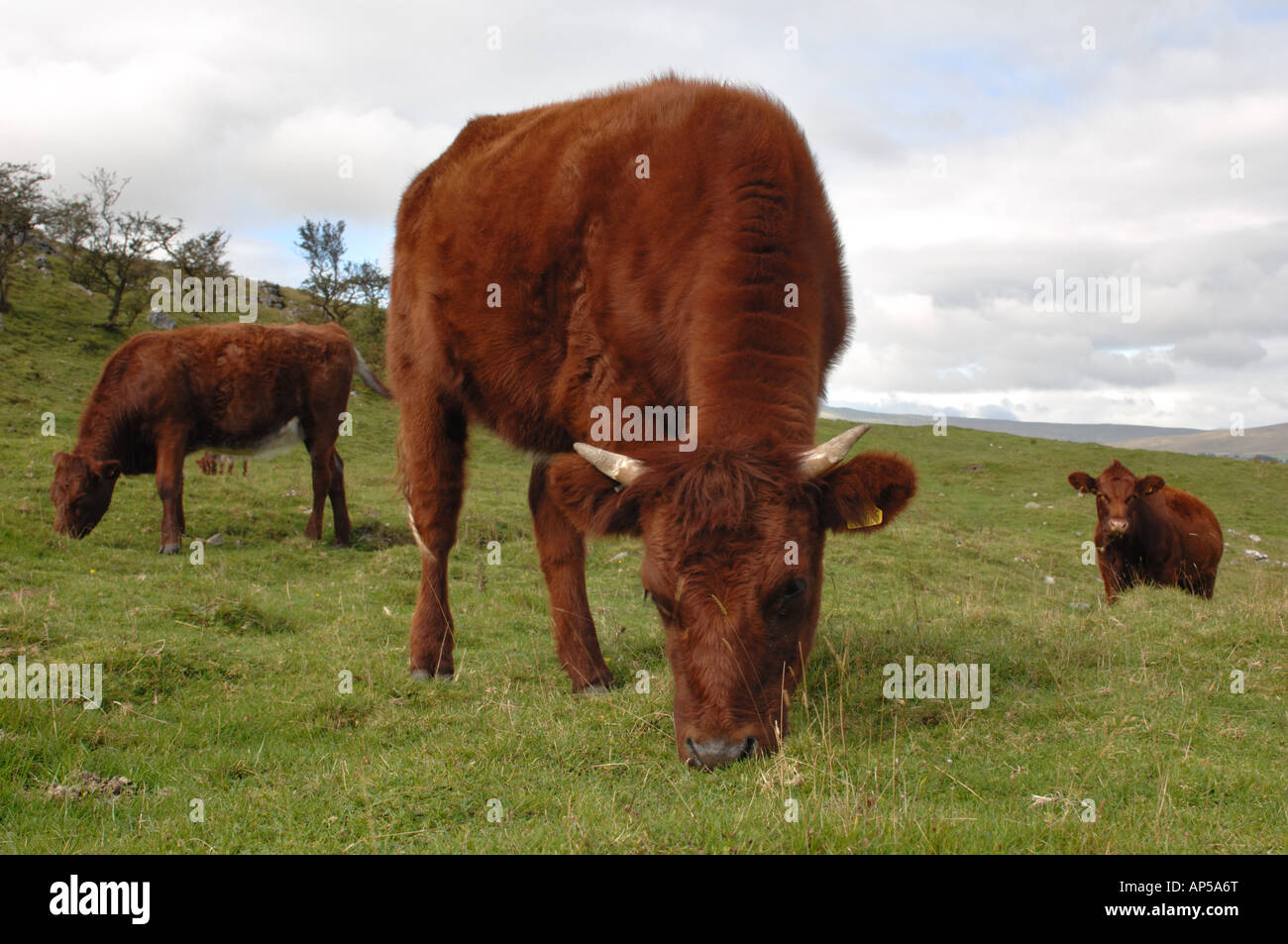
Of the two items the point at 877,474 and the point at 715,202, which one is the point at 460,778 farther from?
the point at 715,202

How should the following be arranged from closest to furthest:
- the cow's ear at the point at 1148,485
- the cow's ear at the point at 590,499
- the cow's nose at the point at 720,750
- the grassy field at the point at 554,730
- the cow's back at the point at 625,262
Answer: the grassy field at the point at 554,730, the cow's nose at the point at 720,750, the cow's ear at the point at 590,499, the cow's back at the point at 625,262, the cow's ear at the point at 1148,485

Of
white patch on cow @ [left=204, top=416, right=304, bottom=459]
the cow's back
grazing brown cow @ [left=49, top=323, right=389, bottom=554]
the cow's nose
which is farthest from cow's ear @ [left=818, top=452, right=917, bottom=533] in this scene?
white patch on cow @ [left=204, top=416, right=304, bottom=459]

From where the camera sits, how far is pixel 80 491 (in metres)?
12.5

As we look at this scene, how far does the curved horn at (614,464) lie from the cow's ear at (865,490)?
3.09 ft

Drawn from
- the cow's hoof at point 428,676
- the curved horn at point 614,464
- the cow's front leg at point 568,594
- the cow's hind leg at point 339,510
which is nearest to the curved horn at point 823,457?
the curved horn at point 614,464

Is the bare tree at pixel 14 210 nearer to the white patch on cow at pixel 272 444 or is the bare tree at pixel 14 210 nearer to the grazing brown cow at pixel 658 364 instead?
the white patch on cow at pixel 272 444

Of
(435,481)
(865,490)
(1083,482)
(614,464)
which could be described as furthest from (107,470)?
(1083,482)

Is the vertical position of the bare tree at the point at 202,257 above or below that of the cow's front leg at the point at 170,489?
above

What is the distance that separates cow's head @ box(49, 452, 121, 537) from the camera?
1227 centimetres

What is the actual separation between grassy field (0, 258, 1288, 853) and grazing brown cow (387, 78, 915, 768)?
2.05 ft

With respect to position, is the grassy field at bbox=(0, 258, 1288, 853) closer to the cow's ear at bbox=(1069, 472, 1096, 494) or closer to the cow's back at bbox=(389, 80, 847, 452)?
the cow's back at bbox=(389, 80, 847, 452)

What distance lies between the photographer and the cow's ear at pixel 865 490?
4.48 metres

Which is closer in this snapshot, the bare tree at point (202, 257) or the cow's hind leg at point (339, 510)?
the cow's hind leg at point (339, 510)
